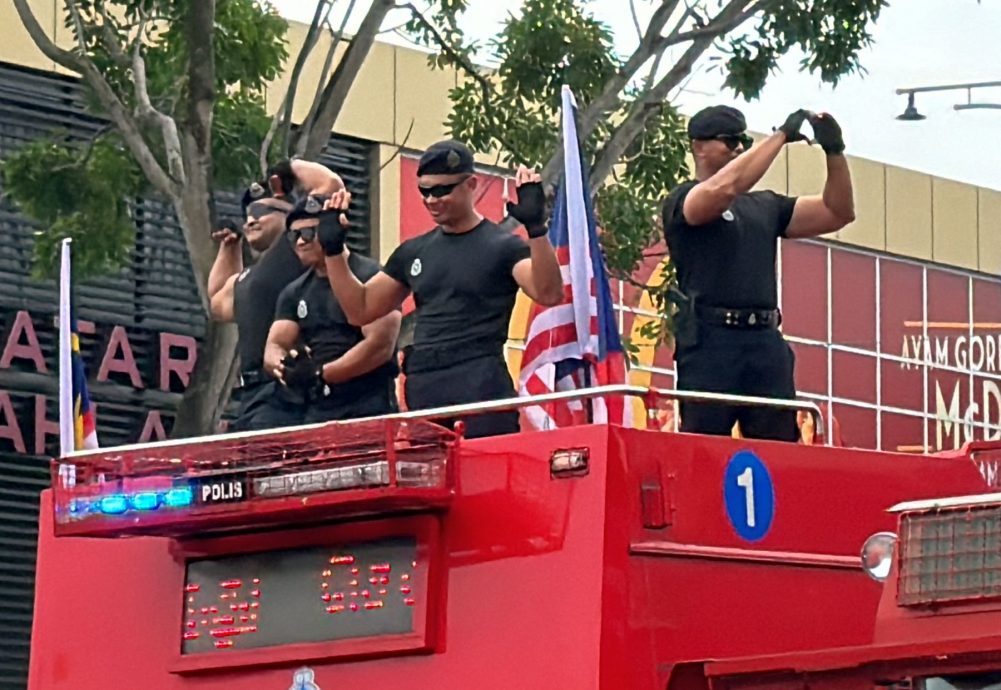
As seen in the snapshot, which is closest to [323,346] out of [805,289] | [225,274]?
[225,274]

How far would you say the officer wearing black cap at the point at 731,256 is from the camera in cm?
760

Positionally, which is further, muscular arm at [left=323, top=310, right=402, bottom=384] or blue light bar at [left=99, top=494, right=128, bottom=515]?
muscular arm at [left=323, top=310, right=402, bottom=384]

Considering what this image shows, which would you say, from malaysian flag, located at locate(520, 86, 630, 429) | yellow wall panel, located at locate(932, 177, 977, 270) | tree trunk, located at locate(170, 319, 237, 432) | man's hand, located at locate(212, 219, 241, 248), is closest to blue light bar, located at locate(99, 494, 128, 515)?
malaysian flag, located at locate(520, 86, 630, 429)

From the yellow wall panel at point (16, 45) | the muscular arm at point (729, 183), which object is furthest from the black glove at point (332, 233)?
the yellow wall panel at point (16, 45)

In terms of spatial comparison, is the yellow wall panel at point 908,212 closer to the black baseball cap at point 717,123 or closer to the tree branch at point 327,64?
the tree branch at point 327,64

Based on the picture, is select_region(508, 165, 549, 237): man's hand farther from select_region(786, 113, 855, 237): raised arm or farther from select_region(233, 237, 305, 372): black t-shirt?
select_region(233, 237, 305, 372): black t-shirt

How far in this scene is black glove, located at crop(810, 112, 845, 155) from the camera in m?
7.26

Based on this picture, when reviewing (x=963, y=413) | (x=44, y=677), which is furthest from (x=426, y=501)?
(x=963, y=413)

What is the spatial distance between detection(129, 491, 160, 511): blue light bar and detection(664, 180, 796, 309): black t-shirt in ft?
5.63

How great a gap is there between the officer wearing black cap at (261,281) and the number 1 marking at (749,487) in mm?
2365

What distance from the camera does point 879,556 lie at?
228 inches

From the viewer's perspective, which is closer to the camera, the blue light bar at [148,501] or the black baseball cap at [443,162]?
the blue light bar at [148,501]

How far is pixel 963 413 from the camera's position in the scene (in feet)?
124

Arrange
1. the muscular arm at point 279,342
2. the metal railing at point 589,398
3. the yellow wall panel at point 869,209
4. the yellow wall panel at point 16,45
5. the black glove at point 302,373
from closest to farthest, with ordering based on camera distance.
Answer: the metal railing at point 589,398 < the black glove at point 302,373 < the muscular arm at point 279,342 < the yellow wall panel at point 16,45 < the yellow wall panel at point 869,209
